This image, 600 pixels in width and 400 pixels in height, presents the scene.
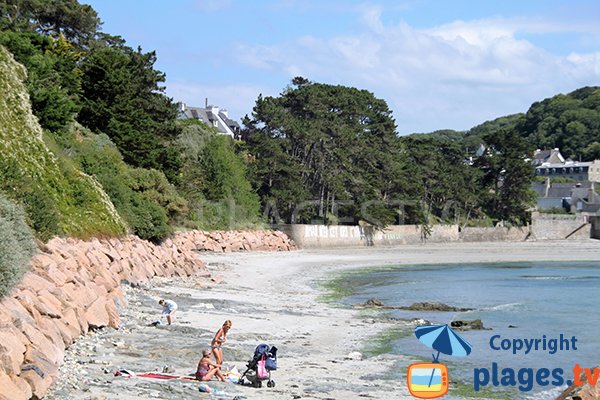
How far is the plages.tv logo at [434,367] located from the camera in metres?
11.4

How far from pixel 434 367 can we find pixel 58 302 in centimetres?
597

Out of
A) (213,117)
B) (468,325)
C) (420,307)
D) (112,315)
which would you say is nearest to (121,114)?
Result: (420,307)

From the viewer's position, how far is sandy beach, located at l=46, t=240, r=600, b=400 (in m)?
11.3

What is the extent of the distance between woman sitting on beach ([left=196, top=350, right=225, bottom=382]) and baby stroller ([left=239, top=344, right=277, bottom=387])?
37 centimetres

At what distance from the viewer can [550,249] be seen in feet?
258

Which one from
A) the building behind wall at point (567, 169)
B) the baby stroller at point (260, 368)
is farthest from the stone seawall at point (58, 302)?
the building behind wall at point (567, 169)

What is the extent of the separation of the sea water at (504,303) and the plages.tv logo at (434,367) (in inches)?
60.4

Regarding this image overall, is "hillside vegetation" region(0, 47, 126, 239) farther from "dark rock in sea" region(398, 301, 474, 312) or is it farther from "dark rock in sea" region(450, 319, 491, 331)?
"dark rock in sea" region(450, 319, 491, 331)

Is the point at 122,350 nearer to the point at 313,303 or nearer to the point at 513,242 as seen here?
the point at 313,303

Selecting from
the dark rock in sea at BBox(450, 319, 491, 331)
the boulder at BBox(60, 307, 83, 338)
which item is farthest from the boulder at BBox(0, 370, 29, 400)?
the dark rock in sea at BBox(450, 319, 491, 331)

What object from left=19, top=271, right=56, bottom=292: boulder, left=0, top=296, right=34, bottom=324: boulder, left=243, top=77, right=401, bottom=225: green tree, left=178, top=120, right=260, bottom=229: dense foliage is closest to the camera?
left=0, top=296, right=34, bottom=324: boulder

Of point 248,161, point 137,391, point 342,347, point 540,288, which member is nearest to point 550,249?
point 248,161

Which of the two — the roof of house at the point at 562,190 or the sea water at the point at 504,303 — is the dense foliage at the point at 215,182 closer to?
the sea water at the point at 504,303

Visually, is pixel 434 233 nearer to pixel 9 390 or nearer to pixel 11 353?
pixel 11 353
